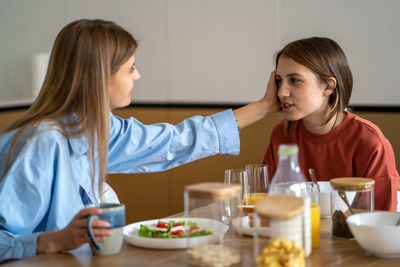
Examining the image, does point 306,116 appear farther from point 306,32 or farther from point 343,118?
point 306,32

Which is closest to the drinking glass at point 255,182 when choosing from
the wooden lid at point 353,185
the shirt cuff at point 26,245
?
the wooden lid at point 353,185

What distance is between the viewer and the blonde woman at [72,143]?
1417 mm

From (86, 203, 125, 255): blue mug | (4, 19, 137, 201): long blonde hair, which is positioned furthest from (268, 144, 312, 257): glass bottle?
(4, 19, 137, 201): long blonde hair

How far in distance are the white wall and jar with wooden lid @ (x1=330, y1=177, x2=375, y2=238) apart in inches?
61.1

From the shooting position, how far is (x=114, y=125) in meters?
1.73

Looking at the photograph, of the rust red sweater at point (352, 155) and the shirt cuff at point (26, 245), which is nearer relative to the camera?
the shirt cuff at point (26, 245)

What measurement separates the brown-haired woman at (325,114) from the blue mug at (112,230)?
98cm

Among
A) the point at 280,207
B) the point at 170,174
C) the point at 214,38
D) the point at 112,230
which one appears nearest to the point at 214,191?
the point at 280,207

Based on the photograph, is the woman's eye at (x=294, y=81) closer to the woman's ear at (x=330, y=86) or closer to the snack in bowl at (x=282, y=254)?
the woman's ear at (x=330, y=86)

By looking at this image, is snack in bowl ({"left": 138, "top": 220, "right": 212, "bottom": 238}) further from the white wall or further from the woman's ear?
the white wall

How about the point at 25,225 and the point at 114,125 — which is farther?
the point at 114,125

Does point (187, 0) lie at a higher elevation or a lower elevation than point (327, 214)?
higher

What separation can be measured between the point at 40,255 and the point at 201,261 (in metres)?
0.40

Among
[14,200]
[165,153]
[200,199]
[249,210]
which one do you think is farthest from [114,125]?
[200,199]
